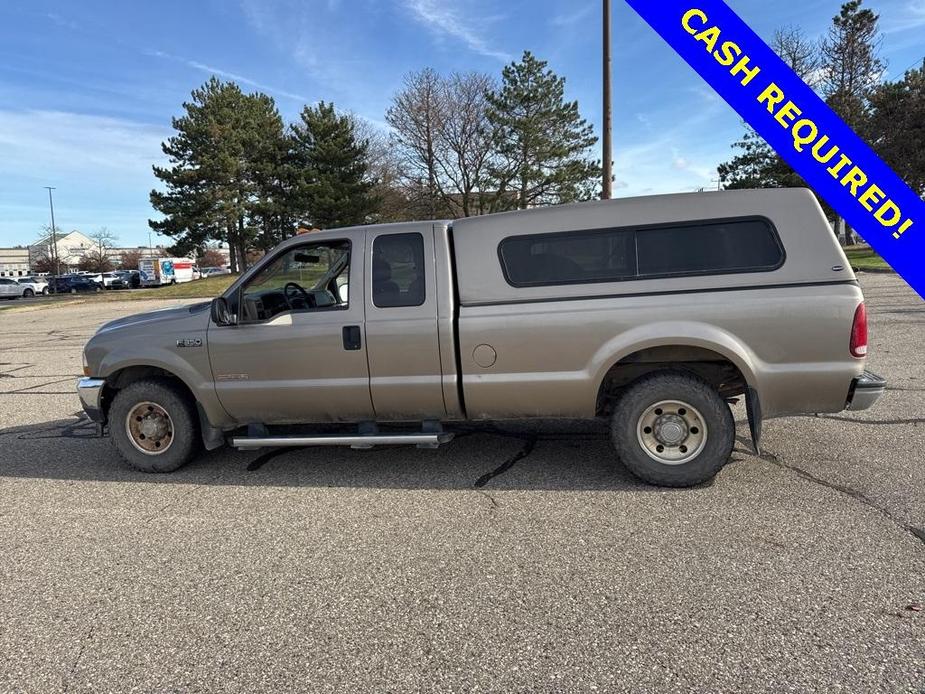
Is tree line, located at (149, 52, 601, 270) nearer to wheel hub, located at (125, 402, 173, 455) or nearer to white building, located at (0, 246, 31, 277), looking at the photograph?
wheel hub, located at (125, 402, 173, 455)

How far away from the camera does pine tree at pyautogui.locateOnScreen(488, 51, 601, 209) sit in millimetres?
38781

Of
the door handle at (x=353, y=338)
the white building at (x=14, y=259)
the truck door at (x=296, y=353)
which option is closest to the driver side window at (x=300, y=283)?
the truck door at (x=296, y=353)

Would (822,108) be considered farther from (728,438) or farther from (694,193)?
(728,438)

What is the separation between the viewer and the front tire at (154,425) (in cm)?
482

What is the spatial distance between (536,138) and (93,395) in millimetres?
37087

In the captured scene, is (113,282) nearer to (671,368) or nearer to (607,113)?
(607,113)

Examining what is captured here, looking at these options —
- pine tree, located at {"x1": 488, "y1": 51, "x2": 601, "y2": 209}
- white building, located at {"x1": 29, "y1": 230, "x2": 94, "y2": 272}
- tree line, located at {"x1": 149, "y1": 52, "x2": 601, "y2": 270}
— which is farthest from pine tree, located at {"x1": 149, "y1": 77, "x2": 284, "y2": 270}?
white building, located at {"x1": 29, "y1": 230, "x2": 94, "y2": 272}

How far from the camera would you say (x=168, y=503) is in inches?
170

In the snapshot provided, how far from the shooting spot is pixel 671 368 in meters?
4.27

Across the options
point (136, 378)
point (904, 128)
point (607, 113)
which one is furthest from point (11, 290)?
point (904, 128)

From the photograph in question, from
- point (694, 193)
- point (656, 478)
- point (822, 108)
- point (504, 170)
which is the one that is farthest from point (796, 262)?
point (504, 170)

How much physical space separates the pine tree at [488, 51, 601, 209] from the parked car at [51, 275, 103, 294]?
38.0 meters

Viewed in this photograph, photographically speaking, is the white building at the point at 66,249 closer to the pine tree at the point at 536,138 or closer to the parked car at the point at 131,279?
the parked car at the point at 131,279

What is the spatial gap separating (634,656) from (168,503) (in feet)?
11.1
